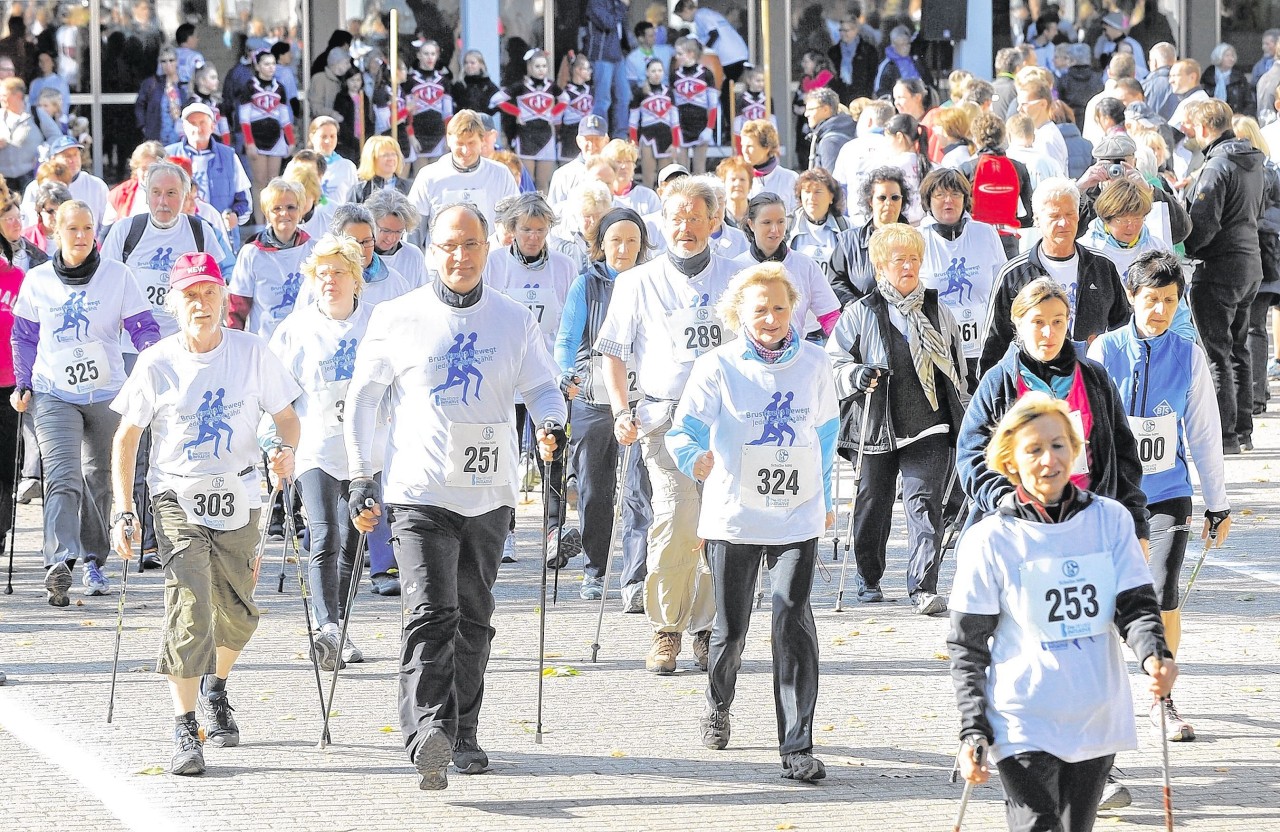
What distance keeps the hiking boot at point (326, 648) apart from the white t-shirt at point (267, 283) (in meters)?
2.76

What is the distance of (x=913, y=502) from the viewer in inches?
403

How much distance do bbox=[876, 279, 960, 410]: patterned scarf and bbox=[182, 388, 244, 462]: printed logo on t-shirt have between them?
3.69 meters

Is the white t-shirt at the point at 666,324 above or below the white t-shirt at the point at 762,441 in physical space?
above

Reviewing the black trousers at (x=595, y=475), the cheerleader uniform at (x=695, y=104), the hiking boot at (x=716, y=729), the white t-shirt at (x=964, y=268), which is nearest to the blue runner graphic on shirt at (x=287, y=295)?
the black trousers at (x=595, y=475)

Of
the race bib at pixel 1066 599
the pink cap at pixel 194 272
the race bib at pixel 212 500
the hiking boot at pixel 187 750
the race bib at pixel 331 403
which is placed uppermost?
the pink cap at pixel 194 272

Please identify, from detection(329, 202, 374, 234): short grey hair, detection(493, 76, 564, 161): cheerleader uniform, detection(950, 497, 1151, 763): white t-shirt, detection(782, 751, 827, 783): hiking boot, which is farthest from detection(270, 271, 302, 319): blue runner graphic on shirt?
detection(493, 76, 564, 161): cheerleader uniform

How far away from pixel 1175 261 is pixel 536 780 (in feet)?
9.81

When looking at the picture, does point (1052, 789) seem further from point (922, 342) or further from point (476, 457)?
point (922, 342)

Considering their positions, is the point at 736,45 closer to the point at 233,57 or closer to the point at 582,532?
the point at 233,57

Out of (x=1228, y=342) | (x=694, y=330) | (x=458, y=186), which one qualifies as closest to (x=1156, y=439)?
(x=694, y=330)

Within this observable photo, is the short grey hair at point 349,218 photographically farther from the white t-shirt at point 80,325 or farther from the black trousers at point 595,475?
the black trousers at point 595,475

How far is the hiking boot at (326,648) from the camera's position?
8875 mm

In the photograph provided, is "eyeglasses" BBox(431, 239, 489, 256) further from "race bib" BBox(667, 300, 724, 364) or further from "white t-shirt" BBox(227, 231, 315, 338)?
"white t-shirt" BBox(227, 231, 315, 338)

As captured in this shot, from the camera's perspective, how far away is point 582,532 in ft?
35.6
